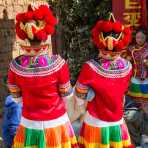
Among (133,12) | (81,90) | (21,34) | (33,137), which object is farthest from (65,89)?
(133,12)

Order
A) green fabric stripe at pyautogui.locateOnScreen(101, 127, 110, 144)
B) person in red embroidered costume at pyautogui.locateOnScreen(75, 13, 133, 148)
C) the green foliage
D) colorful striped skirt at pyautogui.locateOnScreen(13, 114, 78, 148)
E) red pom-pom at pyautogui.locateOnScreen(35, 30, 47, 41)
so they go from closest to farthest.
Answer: red pom-pom at pyautogui.locateOnScreen(35, 30, 47, 41) → colorful striped skirt at pyautogui.locateOnScreen(13, 114, 78, 148) → person in red embroidered costume at pyautogui.locateOnScreen(75, 13, 133, 148) → green fabric stripe at pyautogui.locateOnScreen(101, 127, 110, 144) → the green foliage

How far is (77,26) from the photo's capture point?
36.0 ft

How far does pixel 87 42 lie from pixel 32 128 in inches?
217

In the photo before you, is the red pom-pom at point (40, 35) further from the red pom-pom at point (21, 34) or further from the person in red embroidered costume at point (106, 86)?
the person in red embroidered costume at point (106, 86)

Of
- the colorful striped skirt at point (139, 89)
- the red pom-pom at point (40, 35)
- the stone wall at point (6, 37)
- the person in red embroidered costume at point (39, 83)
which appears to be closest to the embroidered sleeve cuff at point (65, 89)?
the person in red embroidered costume at point (39, 83)

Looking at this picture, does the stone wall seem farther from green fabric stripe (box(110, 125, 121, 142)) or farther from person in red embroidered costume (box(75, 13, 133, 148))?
green fabric stripe (box(110, 125, 121, 142))

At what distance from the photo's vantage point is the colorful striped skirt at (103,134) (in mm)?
5527

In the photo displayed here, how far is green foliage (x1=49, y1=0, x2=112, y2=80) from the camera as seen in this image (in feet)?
34.7

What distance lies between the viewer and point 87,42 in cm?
1070

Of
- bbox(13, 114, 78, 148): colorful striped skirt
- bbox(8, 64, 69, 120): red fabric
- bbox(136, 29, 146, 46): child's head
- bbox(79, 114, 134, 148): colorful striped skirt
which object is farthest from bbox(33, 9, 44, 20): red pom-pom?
bbox(136, 29, 146, 46): child's head

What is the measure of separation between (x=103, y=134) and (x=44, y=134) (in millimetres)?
600

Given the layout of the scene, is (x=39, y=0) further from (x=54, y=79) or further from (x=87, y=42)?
(x=54, y=79)

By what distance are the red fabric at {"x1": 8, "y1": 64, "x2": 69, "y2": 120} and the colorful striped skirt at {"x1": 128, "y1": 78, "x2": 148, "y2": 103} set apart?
79.9 inches

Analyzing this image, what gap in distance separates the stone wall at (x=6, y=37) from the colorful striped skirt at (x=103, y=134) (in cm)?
227
